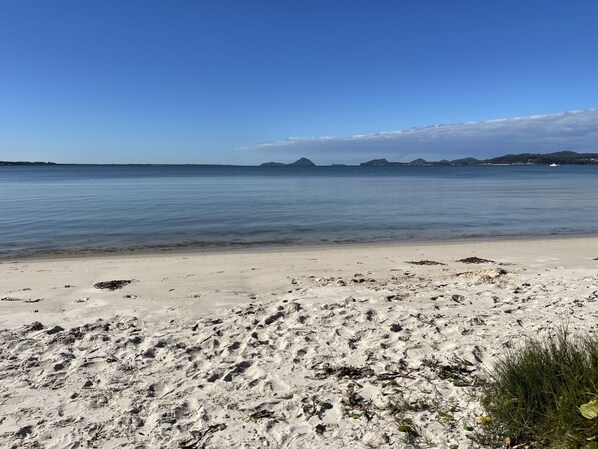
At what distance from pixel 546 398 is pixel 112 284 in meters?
7.65

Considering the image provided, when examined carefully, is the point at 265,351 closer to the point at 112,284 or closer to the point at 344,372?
the point at 344,372

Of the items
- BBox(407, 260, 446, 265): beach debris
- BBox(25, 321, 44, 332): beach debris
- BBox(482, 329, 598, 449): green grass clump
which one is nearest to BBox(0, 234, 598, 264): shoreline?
BBox(407, 260, 446, 265): beach debris

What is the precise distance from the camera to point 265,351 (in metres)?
5.11

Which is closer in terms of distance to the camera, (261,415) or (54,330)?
(261,415)

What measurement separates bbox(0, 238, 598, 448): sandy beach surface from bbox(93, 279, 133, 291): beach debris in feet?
0.25

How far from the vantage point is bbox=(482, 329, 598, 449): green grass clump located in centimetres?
286

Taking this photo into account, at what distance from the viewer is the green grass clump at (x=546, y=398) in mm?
2861

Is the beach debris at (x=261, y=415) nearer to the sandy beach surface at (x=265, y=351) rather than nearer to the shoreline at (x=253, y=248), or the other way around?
the sandy beach surface at (x=265, y=351)

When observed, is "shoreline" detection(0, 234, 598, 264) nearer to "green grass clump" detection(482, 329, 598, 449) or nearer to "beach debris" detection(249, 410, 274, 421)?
"beach debris" detection(249, 410, 274, 421)

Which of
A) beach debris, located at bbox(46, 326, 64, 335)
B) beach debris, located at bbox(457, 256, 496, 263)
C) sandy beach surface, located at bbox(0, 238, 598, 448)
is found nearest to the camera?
sandy beach surface, located at bbox(0, 238, 598, 448)

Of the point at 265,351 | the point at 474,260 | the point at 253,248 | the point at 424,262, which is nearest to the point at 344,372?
the point at 265,351

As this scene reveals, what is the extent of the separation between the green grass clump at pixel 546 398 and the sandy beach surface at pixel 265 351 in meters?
0.25

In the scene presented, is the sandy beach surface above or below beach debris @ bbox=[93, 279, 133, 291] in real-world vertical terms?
above

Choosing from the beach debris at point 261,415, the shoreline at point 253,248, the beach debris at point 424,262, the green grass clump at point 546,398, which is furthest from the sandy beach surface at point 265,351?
the shoreline at point 253,248
